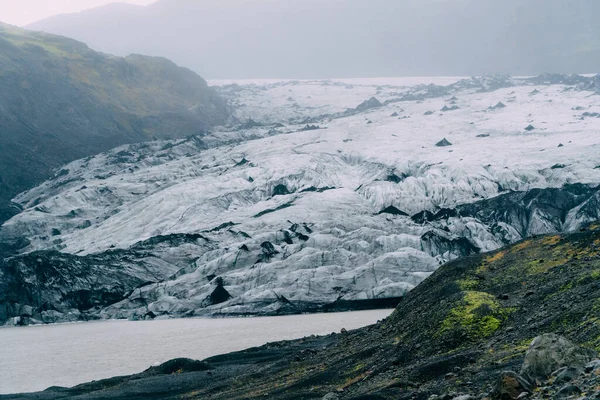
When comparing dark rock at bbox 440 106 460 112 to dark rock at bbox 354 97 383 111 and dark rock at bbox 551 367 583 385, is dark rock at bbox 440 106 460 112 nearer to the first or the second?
dark rock at bbox 354 97 383 111

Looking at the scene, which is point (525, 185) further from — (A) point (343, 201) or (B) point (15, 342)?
(B) point (15, 342)

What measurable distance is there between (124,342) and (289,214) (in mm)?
24776

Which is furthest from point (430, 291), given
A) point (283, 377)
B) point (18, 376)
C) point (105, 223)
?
point (105, 223)

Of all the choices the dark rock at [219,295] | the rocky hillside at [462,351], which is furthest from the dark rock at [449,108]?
the rocky hillside at [462,351]

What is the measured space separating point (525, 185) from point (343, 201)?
17909 millimetres

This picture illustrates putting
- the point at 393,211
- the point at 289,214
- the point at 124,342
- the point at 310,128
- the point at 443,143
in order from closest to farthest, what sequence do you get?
the point at 124,342, the point at 393,211, the point at 289,214, the point at 443,143, the point at 310,128

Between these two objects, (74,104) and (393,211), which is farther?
(74,104)

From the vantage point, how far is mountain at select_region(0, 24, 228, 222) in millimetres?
88250

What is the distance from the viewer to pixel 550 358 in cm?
1016

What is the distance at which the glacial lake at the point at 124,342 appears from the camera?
30497 millimetres

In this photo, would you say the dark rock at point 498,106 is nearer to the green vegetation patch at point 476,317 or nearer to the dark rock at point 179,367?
the dark rock at point 179,367

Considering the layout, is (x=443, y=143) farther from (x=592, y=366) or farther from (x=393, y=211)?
(x=592, y=366)

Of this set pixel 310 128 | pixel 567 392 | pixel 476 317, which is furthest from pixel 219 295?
pixel 310 128

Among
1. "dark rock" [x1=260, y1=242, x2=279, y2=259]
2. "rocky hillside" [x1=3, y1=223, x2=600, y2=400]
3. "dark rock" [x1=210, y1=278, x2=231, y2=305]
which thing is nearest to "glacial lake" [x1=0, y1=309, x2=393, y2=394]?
"dark rock" [x1=210, y1=278, x2=231, y2=305]
